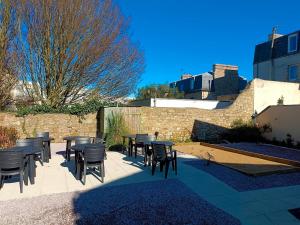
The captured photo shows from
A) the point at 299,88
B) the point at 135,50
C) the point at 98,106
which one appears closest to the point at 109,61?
the point at 135,50

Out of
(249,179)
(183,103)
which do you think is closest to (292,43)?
(183,103)

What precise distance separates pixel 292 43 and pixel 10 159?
21.9 m

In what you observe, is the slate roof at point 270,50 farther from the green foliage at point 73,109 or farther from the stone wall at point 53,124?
the stone wall at point 53,124

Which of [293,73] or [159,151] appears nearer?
[159,151]

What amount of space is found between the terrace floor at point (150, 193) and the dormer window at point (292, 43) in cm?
1746

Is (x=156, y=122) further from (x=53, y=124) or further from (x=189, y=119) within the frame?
(x=53, y=124)

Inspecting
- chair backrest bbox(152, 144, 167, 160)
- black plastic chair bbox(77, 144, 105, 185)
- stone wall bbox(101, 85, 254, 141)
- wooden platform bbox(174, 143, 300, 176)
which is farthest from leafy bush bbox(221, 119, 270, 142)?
black plastic chair bbox(77, 144, 105, 185)

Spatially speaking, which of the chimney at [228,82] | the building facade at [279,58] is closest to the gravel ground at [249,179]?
the building facade at [279,58]

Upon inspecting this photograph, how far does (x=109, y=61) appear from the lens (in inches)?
583

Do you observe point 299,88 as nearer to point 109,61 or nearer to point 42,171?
point 109,61

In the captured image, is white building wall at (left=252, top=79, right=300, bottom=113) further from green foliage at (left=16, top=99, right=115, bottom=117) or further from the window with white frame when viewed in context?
green foliage at (left=16, top=99, right=115, bottom=117)

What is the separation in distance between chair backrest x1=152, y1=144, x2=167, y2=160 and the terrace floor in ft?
1.58

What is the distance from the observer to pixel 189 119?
44.7ft

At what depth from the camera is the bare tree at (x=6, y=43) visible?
12961mm
